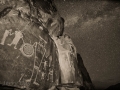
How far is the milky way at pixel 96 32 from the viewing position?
582 centimetres

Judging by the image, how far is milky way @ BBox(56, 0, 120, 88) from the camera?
229 inches

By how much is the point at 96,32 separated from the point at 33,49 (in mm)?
4995

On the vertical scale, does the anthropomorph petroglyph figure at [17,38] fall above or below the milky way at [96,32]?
below

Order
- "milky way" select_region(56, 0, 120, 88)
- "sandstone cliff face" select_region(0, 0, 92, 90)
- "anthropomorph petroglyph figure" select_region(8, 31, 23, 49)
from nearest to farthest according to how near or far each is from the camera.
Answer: "sandstone cliff face" select_region(0, 0, 92, 90), "anthropomorph petroglyph figure" select_region(8, 31, 23, 49), "milky way" select_region(56, 0, 120, 88)

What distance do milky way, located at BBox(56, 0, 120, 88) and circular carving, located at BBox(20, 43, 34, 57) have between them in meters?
2.80

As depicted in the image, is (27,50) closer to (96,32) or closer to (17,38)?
(17,38)

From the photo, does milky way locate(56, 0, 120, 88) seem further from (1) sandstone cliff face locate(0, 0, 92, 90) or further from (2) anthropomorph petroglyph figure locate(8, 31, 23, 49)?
(2) anthropomorph petroglyph figure locate(8, 31, 23, 49)

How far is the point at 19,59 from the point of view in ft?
10.6

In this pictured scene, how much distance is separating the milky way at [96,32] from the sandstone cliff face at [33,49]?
1.42 metres

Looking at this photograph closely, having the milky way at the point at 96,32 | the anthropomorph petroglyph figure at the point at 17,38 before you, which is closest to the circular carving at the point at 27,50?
the anthropomorph petroglyph figure at the point at 17,38

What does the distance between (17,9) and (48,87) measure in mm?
2616

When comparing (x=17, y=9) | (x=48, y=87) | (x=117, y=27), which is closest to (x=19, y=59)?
(x=48, y=87)

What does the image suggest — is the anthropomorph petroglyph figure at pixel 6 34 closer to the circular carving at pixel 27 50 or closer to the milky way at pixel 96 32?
the circular carving at pixel 27 50

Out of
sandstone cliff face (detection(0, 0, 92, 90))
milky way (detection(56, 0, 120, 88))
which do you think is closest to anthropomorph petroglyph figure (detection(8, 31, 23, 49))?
sandstone cliff face (detection(0, 0, 92, 90))
